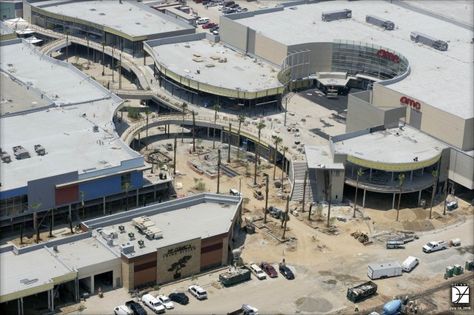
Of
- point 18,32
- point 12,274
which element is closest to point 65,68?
point 18,32

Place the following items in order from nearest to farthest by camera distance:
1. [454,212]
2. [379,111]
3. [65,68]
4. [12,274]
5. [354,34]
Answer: [12,274]
[454,212]
[379,111]
[65,68]
[354,34]

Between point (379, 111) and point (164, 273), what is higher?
point (379, 111)

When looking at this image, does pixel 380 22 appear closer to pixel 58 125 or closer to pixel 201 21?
pixel 201 21

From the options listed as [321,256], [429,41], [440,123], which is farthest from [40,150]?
[429,41]

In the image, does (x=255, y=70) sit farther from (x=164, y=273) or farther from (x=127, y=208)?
(x=164, y=273)

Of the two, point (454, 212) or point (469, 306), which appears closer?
point (469, 306)

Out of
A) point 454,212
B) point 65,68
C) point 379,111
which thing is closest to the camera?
point 454,212

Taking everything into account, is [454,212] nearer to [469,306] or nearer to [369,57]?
[469,306]
